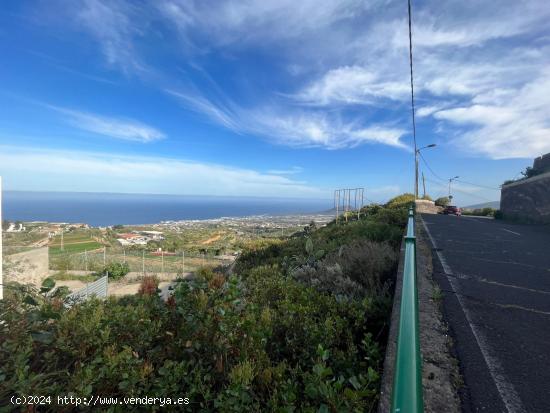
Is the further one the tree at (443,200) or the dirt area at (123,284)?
the tree at (443,200)

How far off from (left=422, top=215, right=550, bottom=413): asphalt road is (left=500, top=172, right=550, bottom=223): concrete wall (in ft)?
33.8

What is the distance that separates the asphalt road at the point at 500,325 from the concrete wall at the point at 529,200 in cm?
1031

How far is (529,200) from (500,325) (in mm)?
16753

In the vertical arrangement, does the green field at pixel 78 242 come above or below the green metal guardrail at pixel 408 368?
below

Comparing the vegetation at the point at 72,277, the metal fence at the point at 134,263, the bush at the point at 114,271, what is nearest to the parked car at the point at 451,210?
the metal fence at the point at 134,263

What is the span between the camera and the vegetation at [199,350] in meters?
1.92

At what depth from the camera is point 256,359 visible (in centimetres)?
254

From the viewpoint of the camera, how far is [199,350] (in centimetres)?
259

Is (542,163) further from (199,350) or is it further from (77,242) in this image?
(77,242)

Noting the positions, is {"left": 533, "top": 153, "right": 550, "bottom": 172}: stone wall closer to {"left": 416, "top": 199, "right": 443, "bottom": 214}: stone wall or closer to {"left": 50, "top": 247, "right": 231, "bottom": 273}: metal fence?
{"left": 416, "top": 199, "right": 443, "bottom": 214}: stone wall

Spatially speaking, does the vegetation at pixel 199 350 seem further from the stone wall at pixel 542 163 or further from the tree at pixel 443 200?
the tree at pixel 443 200

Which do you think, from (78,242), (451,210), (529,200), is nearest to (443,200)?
(451,210)

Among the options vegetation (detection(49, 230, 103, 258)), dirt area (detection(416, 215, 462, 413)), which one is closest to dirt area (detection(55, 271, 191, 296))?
vegetation (detection(49, 230, 103, 258))

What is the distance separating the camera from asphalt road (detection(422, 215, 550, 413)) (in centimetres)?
192
